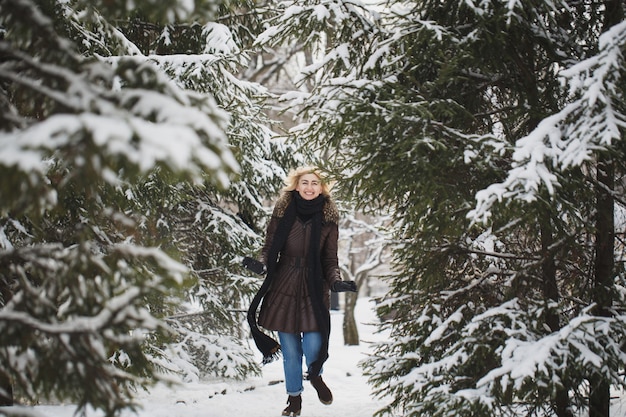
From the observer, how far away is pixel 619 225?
15.0ft

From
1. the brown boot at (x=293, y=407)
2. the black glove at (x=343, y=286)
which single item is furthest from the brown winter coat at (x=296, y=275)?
the brown boot at (x=293, y=407)

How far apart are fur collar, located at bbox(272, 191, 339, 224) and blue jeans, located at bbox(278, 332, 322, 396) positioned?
1044mm

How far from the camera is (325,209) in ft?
16.8

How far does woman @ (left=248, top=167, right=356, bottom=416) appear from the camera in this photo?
4941mm

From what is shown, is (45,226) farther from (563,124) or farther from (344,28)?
(563,124)

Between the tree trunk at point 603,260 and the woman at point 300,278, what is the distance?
2.08m

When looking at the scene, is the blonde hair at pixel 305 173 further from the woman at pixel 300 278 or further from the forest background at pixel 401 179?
the forest background at pixel 401 179

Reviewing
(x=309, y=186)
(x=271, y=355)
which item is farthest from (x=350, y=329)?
(x=309, y=186)

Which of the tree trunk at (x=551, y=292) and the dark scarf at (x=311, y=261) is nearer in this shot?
the tree trunk at (x=551, y=292)

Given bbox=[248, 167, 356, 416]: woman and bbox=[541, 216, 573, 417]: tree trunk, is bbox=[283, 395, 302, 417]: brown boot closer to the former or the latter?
bbox=[248, 167, 356, 416]: woman

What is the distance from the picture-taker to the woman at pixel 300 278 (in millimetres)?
4941

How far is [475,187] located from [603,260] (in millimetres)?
1155

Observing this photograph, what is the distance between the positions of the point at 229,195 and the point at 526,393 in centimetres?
496

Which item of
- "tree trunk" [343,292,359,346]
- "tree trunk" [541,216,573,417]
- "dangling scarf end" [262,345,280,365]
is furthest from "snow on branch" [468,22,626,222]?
"tree trunk" [343,292,359,346]
